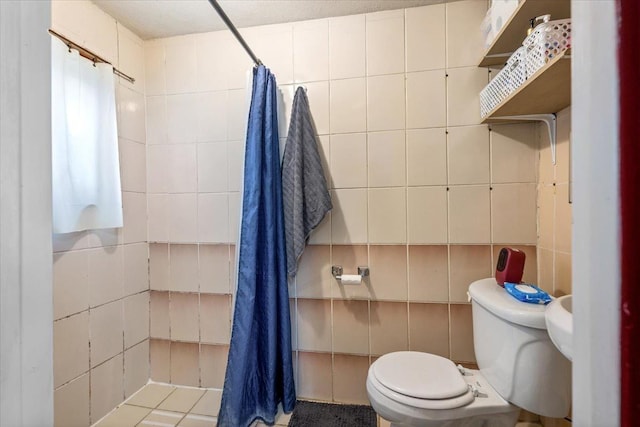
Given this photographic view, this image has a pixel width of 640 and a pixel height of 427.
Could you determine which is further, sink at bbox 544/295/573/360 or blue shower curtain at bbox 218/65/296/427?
blue shower curtain at bbox 218/65/296/427

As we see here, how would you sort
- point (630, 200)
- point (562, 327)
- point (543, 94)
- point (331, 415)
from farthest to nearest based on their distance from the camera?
point (331, 415)
point (543, 94)
point (562, 327)
point (630, 200)

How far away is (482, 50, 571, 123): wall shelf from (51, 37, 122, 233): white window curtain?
6.21 ft

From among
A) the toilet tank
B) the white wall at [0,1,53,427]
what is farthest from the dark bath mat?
the white wall at [0,1,53,427]

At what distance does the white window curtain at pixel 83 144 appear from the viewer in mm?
1191

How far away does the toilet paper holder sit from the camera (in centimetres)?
144

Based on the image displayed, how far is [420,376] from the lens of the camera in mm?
1076

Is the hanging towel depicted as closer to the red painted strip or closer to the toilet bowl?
the toilet bowl

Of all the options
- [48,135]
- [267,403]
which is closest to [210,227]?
[267,403]

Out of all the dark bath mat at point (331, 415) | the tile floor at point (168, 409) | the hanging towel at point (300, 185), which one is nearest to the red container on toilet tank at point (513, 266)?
the hanging towel at point (300, 185)

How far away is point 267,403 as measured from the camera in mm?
1368

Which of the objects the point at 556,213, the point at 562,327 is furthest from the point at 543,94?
the point at 562,327

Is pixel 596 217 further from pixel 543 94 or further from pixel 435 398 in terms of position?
pixel 543 94

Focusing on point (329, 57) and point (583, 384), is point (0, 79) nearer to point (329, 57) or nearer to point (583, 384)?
Result: point (583, 384)

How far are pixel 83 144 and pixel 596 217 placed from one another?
1.78 m
